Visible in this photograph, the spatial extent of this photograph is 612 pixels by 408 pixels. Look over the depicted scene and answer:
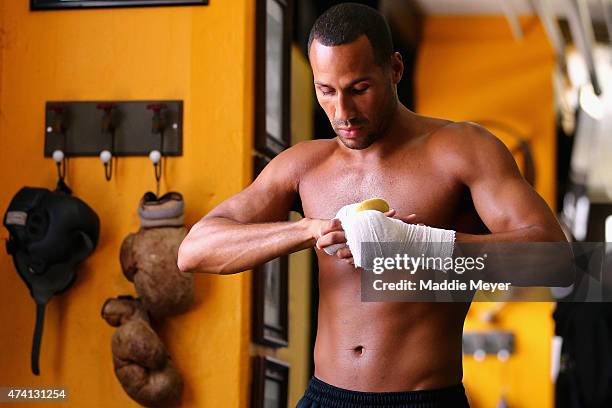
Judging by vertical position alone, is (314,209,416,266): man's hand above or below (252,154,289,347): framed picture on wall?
above

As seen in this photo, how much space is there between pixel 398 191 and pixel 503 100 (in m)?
3.66

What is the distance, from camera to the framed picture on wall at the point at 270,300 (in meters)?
2.94

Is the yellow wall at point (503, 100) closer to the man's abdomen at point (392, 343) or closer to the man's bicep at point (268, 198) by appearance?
the man's bicep at point (268, 198)

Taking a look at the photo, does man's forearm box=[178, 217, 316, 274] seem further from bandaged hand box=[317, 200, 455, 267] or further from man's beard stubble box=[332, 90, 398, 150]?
man's beard stubble box=[332, 90, 398, 150]

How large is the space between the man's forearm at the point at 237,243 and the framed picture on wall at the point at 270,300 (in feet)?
2.91

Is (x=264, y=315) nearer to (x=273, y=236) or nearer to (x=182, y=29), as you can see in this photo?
(x=182, y=29)

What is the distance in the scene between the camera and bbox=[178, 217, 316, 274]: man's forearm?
1.85 m

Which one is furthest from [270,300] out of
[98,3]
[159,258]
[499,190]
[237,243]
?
[499,190]

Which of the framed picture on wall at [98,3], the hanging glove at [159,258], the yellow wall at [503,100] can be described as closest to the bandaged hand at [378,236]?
the hanging glove at [159,258]

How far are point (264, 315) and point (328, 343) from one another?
3.30 feet

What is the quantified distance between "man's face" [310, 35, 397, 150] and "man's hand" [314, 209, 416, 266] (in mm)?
181

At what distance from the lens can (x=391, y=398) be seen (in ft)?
6.31

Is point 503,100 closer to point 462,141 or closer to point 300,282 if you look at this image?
point 300,282

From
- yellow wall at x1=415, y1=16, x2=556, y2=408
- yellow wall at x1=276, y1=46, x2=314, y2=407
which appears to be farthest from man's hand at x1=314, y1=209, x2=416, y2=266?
yellow wall at x1=415, y1=16, x2=556, y2=408
